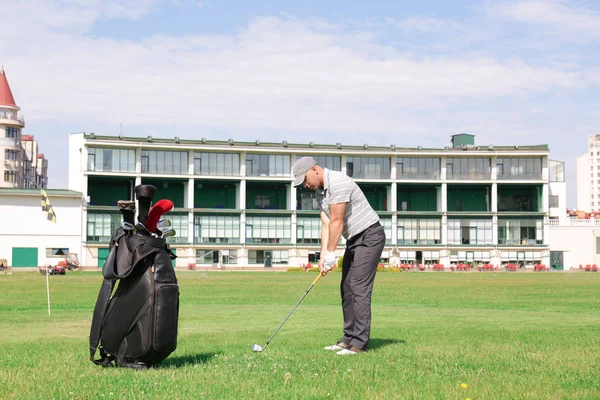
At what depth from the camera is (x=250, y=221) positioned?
4158 inches

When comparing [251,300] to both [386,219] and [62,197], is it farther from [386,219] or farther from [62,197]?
[386,219]

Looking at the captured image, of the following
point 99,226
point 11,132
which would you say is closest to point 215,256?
point 99,226

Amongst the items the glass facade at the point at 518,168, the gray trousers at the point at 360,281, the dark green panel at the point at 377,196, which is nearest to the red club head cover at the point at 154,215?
the gray trousers at the point at 360,281

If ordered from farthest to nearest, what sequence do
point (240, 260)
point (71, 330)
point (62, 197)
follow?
point (240, 260) < point (62, 197) < point (71, 330)

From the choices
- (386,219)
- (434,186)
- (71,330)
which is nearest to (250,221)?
(386,219)

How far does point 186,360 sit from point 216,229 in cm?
9514

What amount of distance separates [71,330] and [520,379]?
9049 mm

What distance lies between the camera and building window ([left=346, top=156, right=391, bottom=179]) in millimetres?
108250

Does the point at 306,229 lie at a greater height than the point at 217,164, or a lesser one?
lesser

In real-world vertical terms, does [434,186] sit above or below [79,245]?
above

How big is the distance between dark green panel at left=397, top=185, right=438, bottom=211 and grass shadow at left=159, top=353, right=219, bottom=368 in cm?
10372

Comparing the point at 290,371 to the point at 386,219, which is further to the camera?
the point at 386,219

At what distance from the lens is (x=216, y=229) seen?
103812 millimetres

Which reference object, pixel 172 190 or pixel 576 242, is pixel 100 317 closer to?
pixel 172 190
